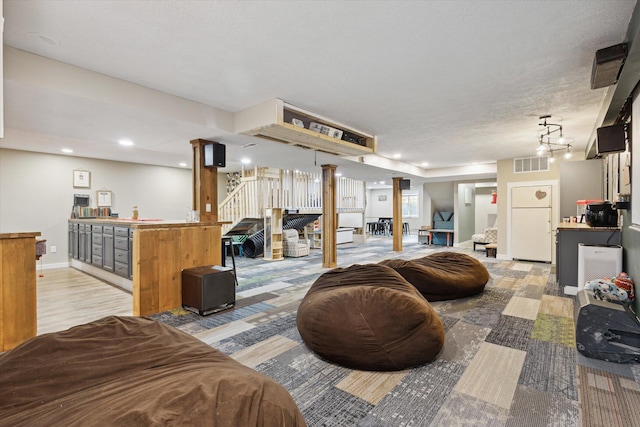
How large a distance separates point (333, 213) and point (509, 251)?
4476mm

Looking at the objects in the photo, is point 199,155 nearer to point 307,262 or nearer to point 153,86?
point 153,86

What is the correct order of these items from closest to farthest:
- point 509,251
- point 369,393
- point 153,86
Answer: point 369,393, point 153,86, point 509,251

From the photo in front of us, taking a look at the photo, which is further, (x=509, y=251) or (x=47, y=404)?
(x=509, y=251)

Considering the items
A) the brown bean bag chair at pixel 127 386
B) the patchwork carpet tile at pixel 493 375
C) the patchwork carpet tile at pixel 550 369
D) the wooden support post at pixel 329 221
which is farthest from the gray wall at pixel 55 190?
the patchwork carpet tile at pixel 550 369

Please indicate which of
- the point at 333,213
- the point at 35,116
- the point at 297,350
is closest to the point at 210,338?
the point at 297,350

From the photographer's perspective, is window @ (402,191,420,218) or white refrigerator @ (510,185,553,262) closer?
white refrigerator @ (510,185,553,262)

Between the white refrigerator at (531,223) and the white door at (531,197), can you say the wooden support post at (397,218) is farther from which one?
the white door at (531,197)

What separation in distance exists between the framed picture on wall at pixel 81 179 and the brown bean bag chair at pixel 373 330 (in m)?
7.22

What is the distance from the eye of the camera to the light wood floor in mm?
3518

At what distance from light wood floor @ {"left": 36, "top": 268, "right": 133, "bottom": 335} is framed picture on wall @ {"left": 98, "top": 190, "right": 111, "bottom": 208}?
2.08m

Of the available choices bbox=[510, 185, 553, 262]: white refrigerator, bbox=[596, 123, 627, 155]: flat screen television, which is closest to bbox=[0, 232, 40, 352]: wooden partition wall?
bbox=[596, 123, 627, 155]: flat screen television

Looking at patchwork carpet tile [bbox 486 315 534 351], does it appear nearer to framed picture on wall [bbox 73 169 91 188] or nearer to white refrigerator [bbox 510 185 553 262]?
white refrigerator [bbox 510 185 553 262]

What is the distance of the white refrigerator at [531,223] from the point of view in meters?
7.05

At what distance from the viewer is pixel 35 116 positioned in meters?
Answer: 3.49
